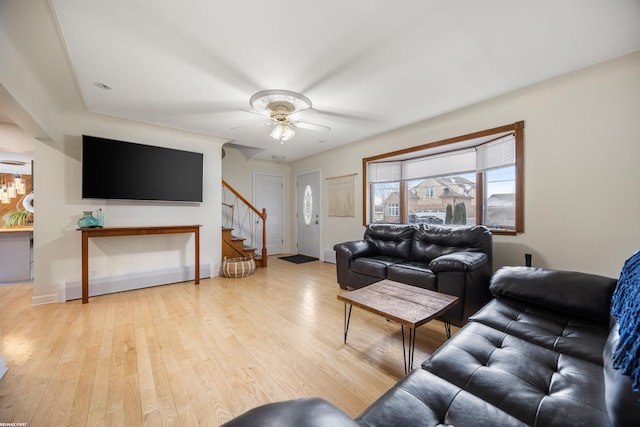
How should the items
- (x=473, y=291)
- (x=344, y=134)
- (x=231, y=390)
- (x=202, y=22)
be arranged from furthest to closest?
(x=344, y=134), (x=473, y=291), (x=202, y=22), (x=231, y=390)

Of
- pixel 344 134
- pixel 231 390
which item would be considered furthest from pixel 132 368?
pixel 344 134

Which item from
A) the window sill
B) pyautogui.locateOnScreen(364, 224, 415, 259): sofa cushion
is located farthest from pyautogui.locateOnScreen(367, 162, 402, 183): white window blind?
the window sill

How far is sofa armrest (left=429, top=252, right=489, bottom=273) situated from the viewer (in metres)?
2.39

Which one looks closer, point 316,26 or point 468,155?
point 316,26

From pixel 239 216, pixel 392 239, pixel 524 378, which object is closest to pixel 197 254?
pixel 239 216

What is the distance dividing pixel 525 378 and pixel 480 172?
2944 mm

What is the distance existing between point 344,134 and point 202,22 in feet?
9.48

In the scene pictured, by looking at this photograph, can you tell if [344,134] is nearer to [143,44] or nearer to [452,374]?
[143,44]

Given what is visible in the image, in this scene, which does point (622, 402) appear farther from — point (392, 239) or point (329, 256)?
point (329, 256)

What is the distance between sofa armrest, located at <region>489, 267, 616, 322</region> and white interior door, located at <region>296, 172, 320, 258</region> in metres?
4.28

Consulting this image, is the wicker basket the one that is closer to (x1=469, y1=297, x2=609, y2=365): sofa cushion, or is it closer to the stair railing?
the stair railing

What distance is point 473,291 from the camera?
2412mm

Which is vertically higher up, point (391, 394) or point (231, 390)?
point (391, 394)

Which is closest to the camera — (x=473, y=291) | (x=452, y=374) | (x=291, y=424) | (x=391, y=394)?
(x=291, y=424)
